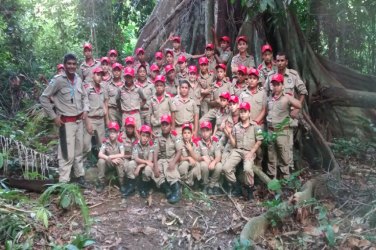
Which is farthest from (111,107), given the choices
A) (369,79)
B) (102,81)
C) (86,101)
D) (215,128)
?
(369,79)

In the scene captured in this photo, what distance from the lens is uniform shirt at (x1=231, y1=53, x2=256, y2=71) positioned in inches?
307

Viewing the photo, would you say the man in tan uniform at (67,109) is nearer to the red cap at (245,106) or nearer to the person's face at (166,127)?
the person's face at (166,127)

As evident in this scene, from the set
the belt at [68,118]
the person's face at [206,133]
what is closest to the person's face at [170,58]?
the person's face at [206,133]

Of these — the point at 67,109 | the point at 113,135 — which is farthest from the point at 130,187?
the point at 67,109

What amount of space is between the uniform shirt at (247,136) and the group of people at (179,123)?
1 cm

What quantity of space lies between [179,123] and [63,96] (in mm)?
1841

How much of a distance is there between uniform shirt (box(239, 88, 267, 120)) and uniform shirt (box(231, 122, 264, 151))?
520 millimetres

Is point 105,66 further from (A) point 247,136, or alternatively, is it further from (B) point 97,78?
(A) point 247,136

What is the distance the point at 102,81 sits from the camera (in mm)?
7438

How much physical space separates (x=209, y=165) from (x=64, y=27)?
8822mm

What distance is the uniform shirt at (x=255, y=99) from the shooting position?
6.76 m

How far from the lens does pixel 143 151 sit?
20.2 ft

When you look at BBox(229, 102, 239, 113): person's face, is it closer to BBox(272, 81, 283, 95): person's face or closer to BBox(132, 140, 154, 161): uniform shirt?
BBox(272, 81, 283, 95): person's face

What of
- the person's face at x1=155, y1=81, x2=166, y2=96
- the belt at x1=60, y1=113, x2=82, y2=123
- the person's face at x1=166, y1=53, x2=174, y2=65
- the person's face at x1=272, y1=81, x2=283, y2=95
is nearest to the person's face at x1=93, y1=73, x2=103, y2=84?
the person's face at x1=155, y1=81, x2=166, y2=96
